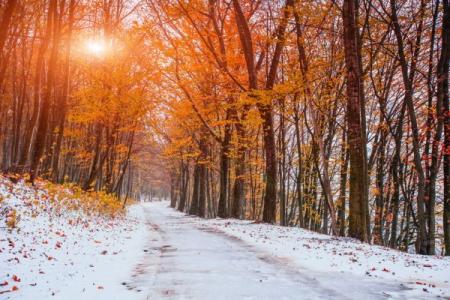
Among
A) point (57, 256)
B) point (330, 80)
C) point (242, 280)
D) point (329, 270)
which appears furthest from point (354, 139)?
point (57, 256)

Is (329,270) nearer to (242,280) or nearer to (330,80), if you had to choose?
(242,280)

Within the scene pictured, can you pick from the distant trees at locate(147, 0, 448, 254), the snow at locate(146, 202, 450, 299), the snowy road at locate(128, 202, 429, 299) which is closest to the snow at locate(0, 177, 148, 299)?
the snowy road at locate(128, 202, 429, 299)

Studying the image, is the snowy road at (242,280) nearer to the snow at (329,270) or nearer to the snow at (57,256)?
the snow at (329,270)

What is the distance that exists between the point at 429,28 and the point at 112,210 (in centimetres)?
1552

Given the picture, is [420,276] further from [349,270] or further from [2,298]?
[2,298]

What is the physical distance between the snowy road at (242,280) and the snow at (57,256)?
14.9 inches

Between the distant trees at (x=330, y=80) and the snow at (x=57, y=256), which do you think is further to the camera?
the distant trees at (x=330, y=80)

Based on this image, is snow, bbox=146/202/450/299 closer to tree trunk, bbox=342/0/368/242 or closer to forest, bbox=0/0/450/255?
tree trunk, bbox=342/0/368/242

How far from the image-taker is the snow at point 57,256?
4812 millimetres

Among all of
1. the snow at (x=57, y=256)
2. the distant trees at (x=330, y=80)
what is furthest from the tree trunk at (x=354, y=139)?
the snow at (x=57, y=256)

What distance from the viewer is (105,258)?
7176 millimetres

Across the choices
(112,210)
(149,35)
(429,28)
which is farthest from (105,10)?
(429,28)

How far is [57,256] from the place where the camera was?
6.73 metres

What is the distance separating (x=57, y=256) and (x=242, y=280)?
3590mm
